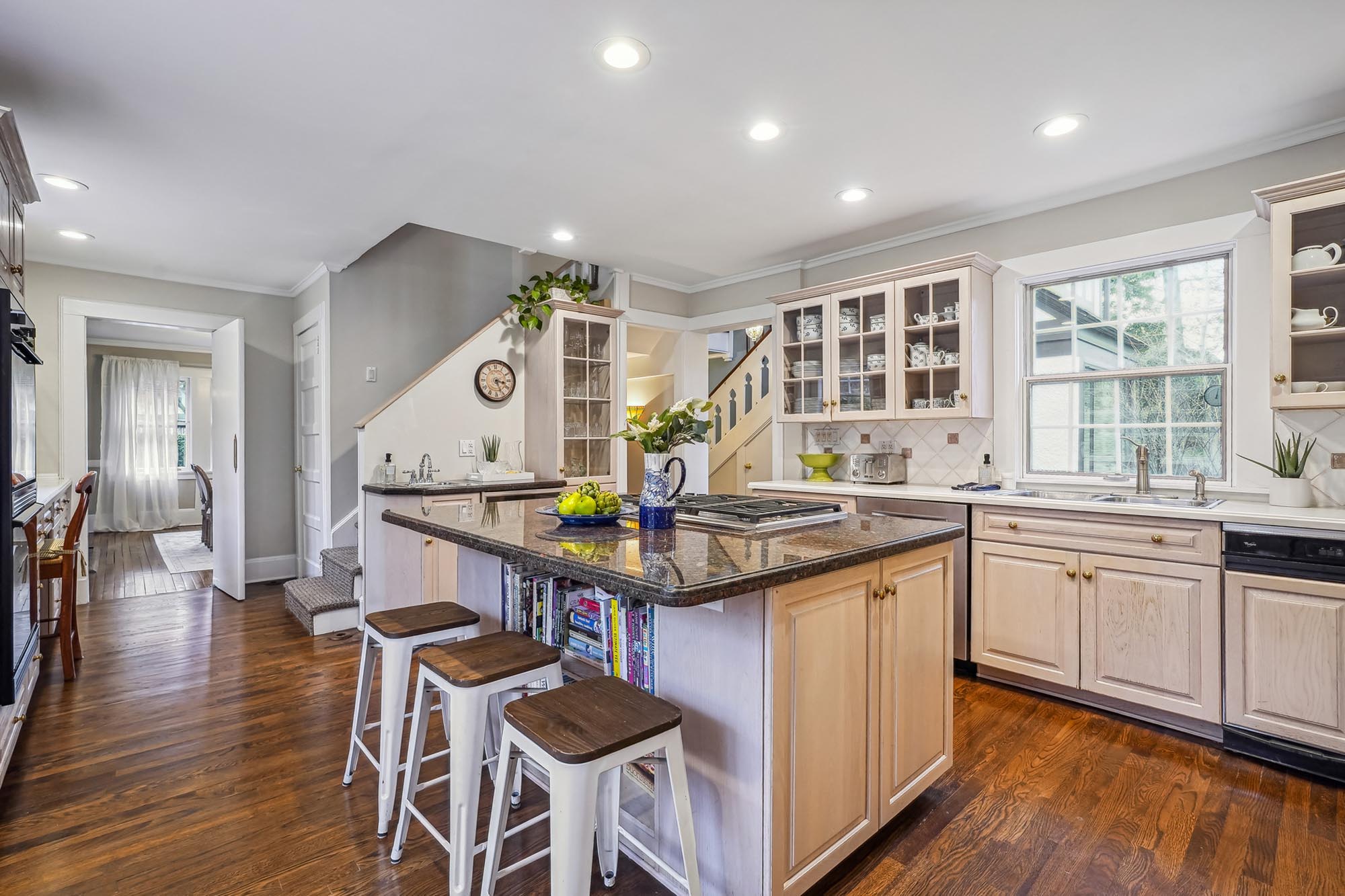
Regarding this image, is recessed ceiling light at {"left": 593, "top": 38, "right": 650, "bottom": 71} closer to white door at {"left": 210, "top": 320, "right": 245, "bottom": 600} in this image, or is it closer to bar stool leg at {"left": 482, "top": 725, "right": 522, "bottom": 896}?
bar stool leg at {"left": 482, "top": 725, "right": 522, "bottom": 896}

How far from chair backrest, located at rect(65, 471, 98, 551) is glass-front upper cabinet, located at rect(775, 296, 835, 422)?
13.4 feet

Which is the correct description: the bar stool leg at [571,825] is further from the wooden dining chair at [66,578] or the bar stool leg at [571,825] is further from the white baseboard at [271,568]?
the white baseboard at [271,568]

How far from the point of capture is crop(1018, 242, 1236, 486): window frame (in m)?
2.98

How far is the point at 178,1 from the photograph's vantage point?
1.86m

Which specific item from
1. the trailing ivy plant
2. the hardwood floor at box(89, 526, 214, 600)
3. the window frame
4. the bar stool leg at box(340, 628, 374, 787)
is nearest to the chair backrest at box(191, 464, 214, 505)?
the hardwood floor at box(89, 526, 214, 600)

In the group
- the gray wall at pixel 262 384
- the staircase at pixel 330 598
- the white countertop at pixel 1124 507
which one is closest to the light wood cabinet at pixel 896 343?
the white countertop at pixel 1124 507

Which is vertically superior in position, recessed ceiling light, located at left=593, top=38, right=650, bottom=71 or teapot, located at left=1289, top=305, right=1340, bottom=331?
recessed ceiling light, located at left=593, top=38, right=650, bottom=71

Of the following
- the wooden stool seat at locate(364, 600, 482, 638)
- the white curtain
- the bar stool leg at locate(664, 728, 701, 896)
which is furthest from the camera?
the white curtain

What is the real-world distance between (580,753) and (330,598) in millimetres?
3520

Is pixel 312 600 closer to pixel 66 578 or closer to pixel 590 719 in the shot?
pixel 66 578

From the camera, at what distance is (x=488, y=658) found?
1717 mm

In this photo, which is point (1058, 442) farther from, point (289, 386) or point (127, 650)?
A: point (289, 386)

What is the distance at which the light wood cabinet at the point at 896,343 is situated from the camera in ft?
11.7

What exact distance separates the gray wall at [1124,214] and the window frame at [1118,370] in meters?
0.16
